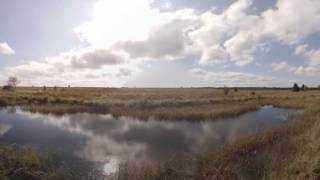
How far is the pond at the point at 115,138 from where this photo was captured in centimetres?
1689

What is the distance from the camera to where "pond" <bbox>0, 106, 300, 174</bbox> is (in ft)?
55.4

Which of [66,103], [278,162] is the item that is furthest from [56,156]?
[66,103]

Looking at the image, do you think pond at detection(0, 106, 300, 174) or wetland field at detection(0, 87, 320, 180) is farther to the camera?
pond at detection(0, 106, 300, 174)

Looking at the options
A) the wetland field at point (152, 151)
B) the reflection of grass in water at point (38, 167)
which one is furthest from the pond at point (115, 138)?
the reflection of grass in water at point (38, 167)

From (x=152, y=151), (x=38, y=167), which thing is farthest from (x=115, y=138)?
(x=38, y=167)

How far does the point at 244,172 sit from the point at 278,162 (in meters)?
1.74

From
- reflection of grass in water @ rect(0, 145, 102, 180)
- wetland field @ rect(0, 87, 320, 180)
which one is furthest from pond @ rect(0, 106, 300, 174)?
reflection of grass in water @ rect(0, 145, 102, 180)

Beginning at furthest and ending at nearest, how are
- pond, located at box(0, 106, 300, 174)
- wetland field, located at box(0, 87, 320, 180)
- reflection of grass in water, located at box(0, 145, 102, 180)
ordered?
1. pond, located at box(0, 106, 300, 174)
2. wetland field, located at box(0, 87, 320, 180)
3. reflection of grass in water, located at box(0, 145, 102, 180)

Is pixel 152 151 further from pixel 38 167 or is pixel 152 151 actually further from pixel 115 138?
pixel 38 167

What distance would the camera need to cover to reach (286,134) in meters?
21.1

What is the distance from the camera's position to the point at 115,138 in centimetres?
2269

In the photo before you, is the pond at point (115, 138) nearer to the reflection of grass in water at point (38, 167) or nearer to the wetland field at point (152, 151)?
the wetland field at point (152, 151)

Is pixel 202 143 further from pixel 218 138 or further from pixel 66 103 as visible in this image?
pixel 66 103

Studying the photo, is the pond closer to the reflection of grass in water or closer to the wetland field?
the wetland field
